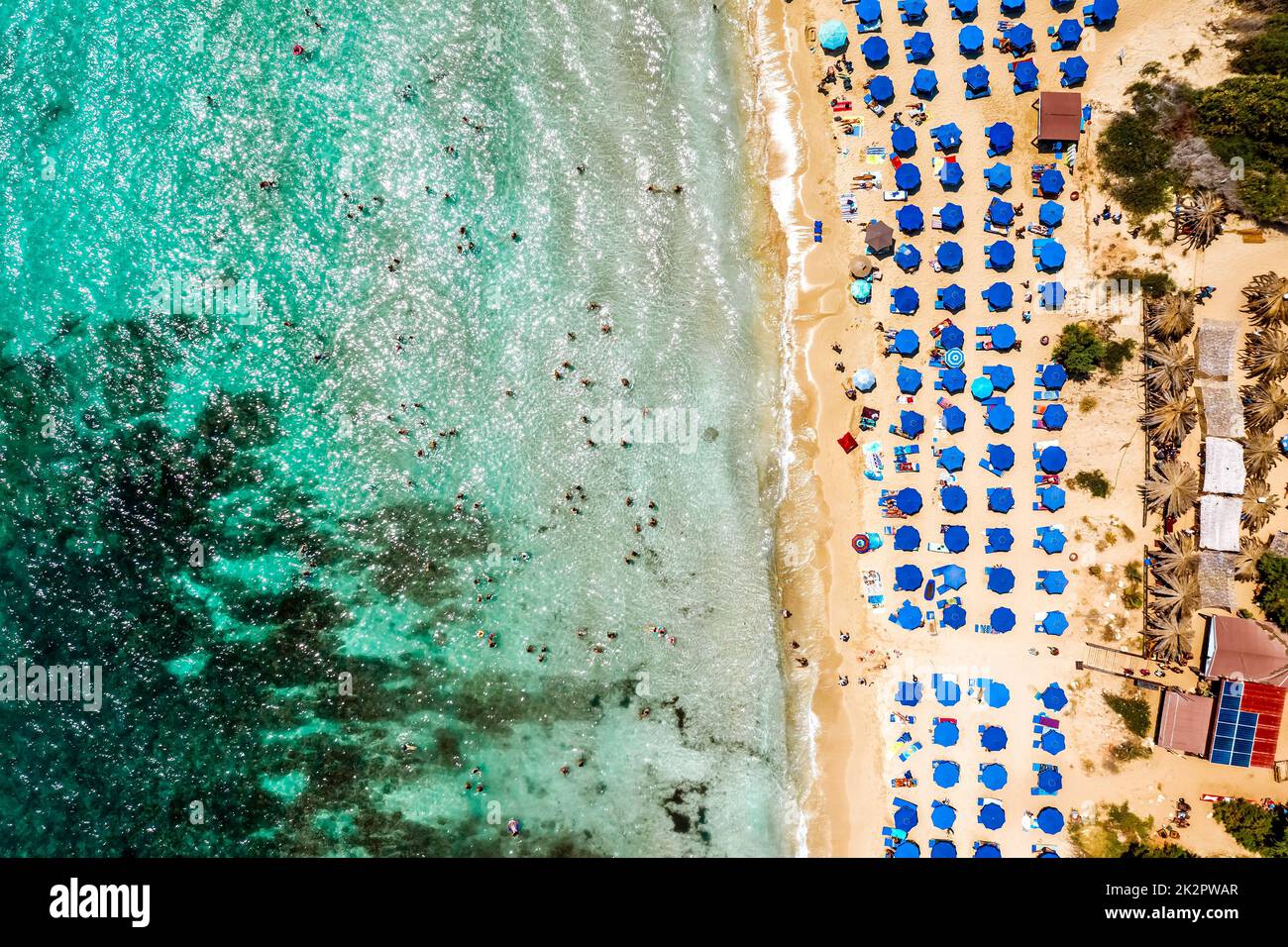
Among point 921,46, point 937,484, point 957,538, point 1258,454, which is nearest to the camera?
point 1258,454

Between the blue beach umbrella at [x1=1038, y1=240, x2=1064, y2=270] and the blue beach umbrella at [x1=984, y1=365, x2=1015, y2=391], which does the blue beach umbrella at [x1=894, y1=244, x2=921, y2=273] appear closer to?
the blue beach umbrella at [x1=1038, y1=240, x2=1064, y2=270]

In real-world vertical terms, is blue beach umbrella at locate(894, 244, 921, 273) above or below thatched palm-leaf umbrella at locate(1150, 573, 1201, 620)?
above

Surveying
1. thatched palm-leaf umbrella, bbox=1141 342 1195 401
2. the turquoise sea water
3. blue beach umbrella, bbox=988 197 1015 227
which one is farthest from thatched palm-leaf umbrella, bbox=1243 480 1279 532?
the turquoise sea water

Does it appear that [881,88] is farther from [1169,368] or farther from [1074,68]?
[1169,368]

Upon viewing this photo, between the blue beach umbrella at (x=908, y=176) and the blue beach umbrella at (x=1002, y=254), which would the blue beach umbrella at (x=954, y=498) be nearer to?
the blue beach umbrella at (x=1002, y=254)

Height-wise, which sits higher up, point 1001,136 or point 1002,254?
point 1001,136

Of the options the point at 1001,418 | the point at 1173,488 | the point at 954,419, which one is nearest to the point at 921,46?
the point at 954,419
